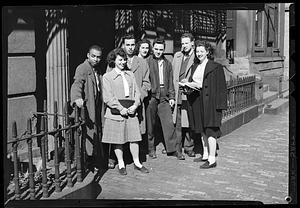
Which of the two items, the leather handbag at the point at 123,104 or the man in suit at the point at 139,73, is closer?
the leather handbag at the point at 123,104

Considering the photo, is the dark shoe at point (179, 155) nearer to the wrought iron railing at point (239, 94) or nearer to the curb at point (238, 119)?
the curb at point (238, 119)

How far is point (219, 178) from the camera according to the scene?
545 cm

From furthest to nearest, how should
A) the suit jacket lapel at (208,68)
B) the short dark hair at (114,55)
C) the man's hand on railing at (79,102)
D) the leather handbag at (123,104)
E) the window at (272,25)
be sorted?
the window at (272,25) < the suit jacket lapel at (208,68) < the leather handbag at (123,104) < the short dark hair at (114,55) < the man's hand on railing at (79,102)

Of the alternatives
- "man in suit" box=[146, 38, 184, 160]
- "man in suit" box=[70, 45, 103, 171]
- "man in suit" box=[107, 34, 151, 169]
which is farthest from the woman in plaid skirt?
"man in suit" box=[146, 38, 184, 160]

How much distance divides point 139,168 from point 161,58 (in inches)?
61.3

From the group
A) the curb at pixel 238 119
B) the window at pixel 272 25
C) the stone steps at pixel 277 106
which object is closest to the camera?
the curb at pixel 238 119

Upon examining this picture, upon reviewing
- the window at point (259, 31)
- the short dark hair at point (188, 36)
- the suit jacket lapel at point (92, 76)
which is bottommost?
the suit jacket lapel at point (92, 76)

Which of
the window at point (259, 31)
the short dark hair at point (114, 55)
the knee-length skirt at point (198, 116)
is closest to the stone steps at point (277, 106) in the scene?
the window at point (259, 31)

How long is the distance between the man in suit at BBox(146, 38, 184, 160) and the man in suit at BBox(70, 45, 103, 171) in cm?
93

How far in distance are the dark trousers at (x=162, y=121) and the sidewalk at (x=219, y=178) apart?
221 millimetres

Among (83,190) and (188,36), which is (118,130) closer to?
(83,190)

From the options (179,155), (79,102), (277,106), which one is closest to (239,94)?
(277,106)

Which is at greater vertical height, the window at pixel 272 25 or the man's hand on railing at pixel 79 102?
the window at pixel 272 25

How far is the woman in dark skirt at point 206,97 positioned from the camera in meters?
5.61
